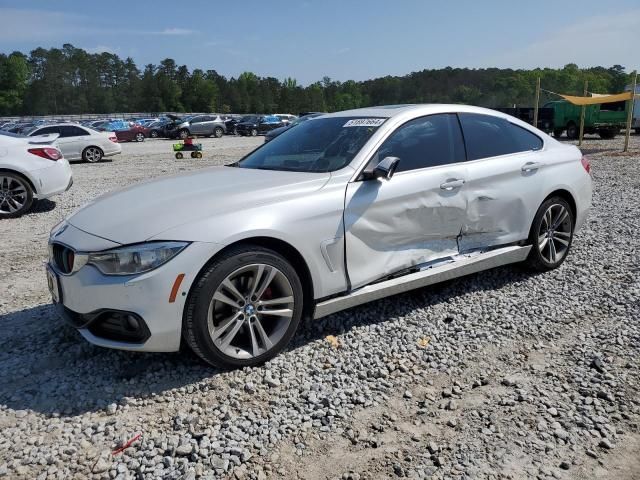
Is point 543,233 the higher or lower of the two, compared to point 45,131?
lower

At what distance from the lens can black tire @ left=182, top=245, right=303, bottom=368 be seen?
3123mm

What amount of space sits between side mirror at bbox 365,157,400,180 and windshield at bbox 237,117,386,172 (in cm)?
25

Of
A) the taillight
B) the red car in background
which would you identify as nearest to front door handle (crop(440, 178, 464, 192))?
the taillight

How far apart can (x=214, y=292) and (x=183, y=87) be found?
12086 cm

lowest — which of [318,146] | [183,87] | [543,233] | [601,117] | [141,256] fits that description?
[543,233]

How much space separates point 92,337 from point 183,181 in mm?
1354

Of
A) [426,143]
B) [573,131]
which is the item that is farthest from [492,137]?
[573,131]

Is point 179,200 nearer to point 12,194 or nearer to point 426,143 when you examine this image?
point 426,143

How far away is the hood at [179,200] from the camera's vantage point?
10.5 feet

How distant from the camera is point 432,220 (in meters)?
4.12

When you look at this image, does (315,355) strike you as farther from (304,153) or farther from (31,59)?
(31,59)

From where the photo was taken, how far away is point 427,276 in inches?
161

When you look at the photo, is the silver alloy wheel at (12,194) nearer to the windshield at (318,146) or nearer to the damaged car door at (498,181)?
the windshield at (318,146)

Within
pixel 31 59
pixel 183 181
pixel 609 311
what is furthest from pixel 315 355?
pixel 31 59
